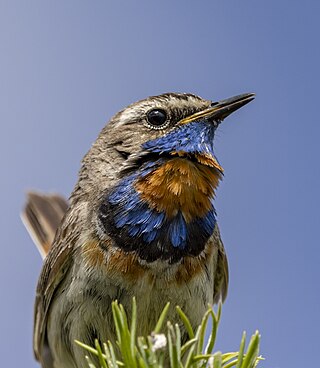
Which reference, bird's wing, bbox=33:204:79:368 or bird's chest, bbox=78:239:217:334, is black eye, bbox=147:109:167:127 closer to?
bird's wing, bbox=33:204:79:368

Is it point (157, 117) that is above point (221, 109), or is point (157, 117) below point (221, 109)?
above

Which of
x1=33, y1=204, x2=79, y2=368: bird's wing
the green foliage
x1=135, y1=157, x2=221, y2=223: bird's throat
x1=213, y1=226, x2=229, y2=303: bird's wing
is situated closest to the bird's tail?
x1=33, y1=204, x2=79, y2=368: bird's wing

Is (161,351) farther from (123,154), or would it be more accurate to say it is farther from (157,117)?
(157,117)

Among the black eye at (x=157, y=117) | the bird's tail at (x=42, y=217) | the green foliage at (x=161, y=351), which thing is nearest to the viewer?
the green foliage at (x=161, y=351)

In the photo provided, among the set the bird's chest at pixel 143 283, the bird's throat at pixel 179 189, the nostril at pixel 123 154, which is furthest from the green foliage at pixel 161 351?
the nostril at pixel 123 154

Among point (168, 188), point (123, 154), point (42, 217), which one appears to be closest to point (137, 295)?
point (168, 188)

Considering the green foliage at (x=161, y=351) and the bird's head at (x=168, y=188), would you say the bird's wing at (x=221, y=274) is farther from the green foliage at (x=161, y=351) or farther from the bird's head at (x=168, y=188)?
the green foliage at (x=161, y=351)

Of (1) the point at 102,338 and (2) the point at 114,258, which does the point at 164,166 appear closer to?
(2) the point at 114,258
